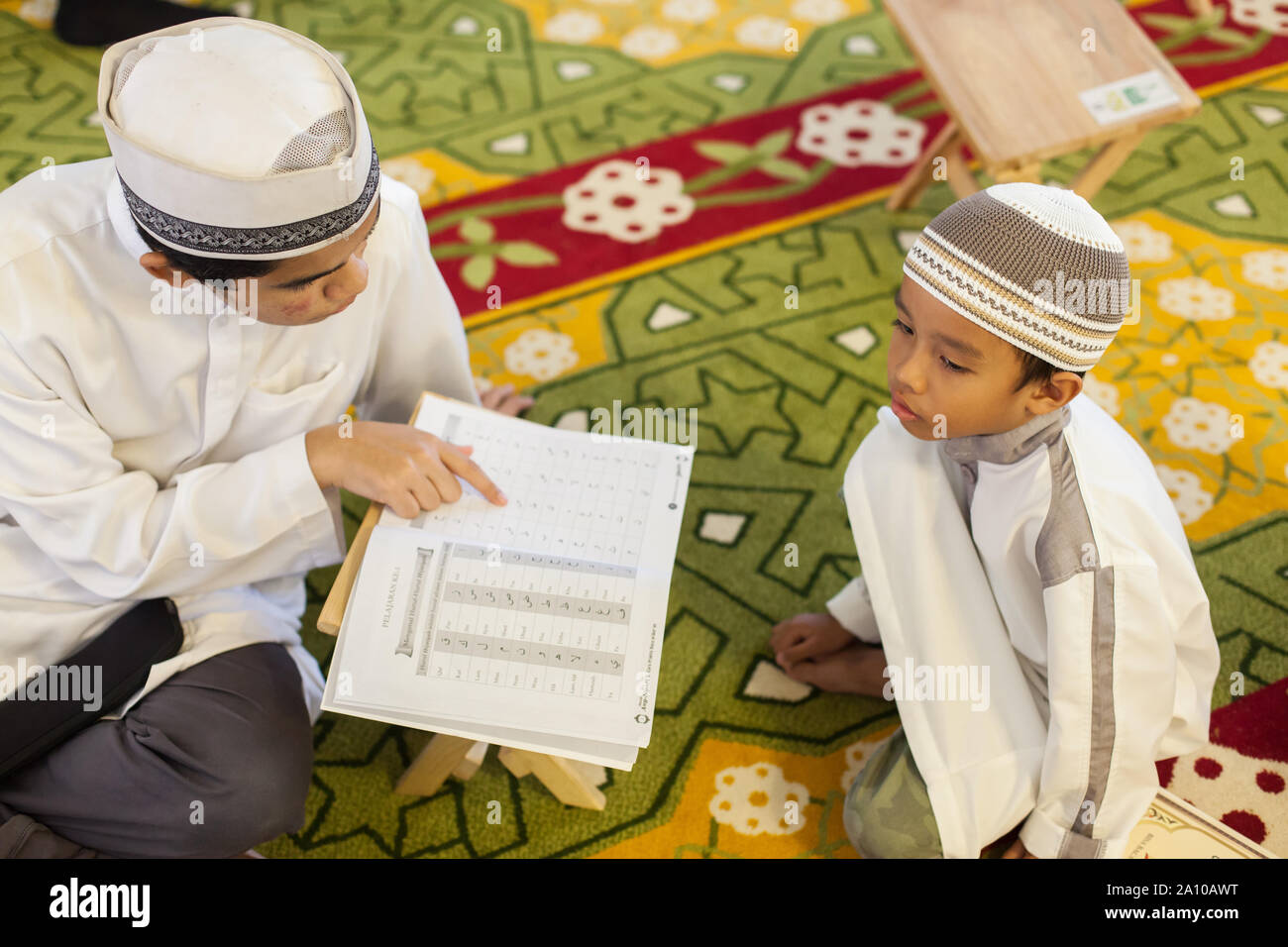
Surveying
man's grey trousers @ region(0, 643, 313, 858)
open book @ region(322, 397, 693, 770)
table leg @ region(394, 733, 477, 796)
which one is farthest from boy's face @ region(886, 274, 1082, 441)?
man's grey trousers @ region(0, 643, 313, 858)

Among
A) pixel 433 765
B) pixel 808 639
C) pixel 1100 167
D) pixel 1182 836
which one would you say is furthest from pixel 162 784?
pixel 1100 167

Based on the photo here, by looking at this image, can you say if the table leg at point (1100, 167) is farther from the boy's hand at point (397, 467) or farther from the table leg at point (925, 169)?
the boy's hand at point (397, 467)

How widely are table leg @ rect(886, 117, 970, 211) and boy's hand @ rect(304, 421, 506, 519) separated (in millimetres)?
1518

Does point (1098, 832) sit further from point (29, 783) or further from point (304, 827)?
point (29, 783)

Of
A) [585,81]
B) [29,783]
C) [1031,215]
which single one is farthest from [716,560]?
[585,81]

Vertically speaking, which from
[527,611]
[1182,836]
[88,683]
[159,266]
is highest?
[159,266]

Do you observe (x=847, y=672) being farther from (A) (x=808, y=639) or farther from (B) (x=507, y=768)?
(B) (x=507, y=768)

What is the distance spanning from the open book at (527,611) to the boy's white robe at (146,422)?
0.66ft

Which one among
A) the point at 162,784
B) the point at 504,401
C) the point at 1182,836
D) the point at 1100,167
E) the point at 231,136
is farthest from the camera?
the point at 1100,167

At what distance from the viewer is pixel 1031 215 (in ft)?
3.56

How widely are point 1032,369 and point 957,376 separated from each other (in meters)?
0.08

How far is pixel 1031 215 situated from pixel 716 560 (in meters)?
0.91

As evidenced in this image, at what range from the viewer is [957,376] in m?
1.16

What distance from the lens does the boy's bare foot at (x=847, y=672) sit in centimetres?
164
